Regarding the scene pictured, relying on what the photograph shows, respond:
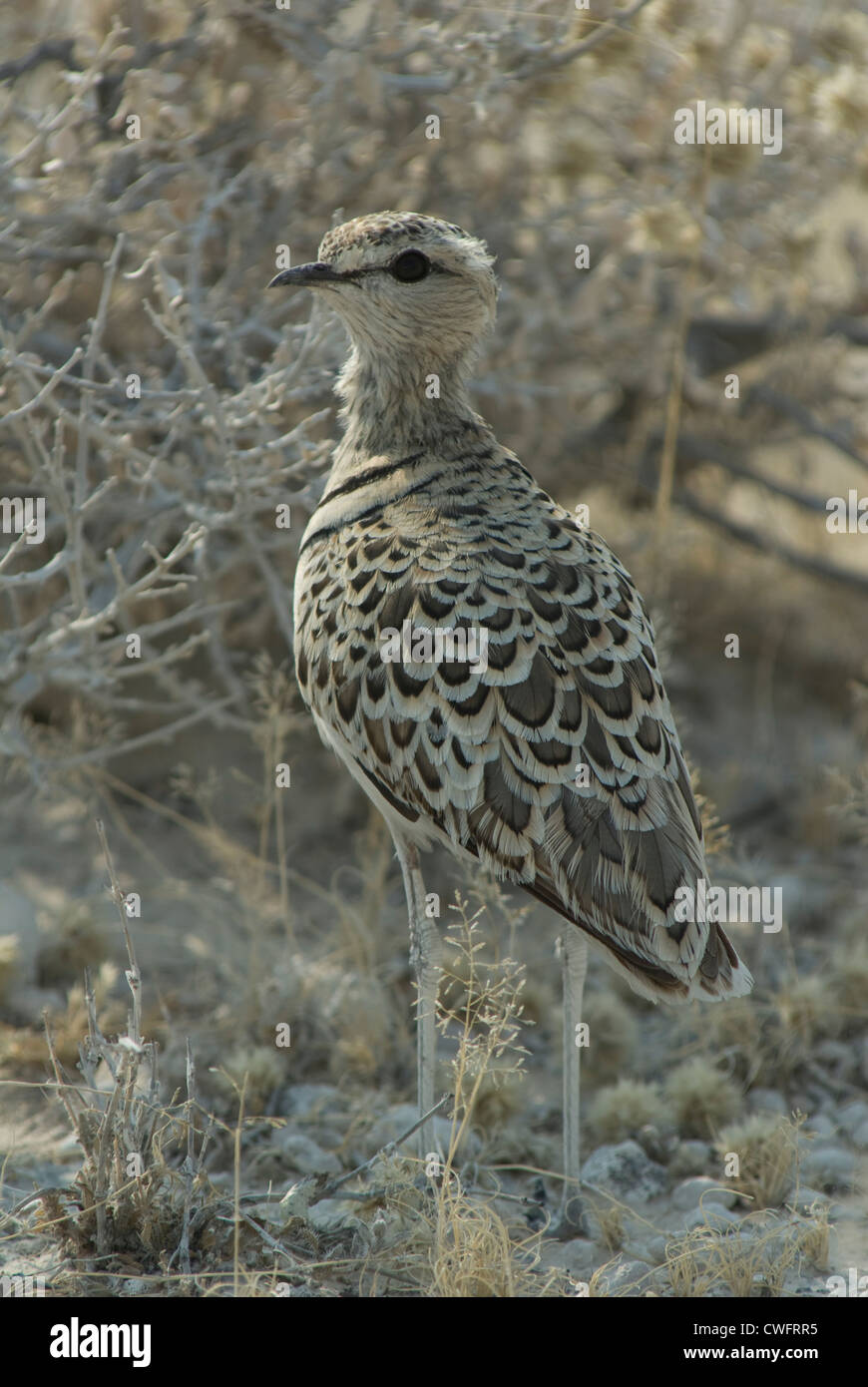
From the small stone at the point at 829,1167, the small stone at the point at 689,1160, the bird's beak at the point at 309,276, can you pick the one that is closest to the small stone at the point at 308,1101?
the small stone at the point at 689,1160

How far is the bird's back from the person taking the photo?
334 centimetres

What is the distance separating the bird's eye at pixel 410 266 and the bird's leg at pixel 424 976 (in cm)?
147

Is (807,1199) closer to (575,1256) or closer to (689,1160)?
(689,1160)

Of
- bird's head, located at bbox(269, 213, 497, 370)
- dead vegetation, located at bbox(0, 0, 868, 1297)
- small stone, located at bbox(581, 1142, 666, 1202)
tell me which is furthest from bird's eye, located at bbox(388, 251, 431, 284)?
small stone, located at bbox(581, 1142, 666, 1202)

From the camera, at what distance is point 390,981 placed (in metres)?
4.76

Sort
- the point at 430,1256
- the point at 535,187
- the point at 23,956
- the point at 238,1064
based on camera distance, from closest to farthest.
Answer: the point at 430,1256
the point at 238,1064
the point at 23,956
the point at 535,187

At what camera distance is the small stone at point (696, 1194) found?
3.88 metres

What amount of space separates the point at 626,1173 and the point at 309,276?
2.58 m

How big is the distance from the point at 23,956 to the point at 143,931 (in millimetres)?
447

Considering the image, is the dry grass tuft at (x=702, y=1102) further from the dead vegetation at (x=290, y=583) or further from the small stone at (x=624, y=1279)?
the small stone at (x=624, y=1279)

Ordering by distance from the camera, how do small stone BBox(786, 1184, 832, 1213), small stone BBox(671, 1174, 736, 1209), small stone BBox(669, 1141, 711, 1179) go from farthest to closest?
1. small stone BBox(669, 1141, 711, 1179)
2. small stone BBox(671, 1174, 736, 1209)
3. small stone BBox(786, 1184, 832, 1213)

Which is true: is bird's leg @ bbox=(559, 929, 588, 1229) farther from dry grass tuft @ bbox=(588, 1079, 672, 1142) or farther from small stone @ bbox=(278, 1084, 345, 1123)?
small stone @ bbox=(278, 1084, 345, 1123)

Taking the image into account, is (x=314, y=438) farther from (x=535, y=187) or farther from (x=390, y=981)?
(x=390, y=981)

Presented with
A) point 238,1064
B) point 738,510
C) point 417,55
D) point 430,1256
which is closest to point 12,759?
point 238,1064
